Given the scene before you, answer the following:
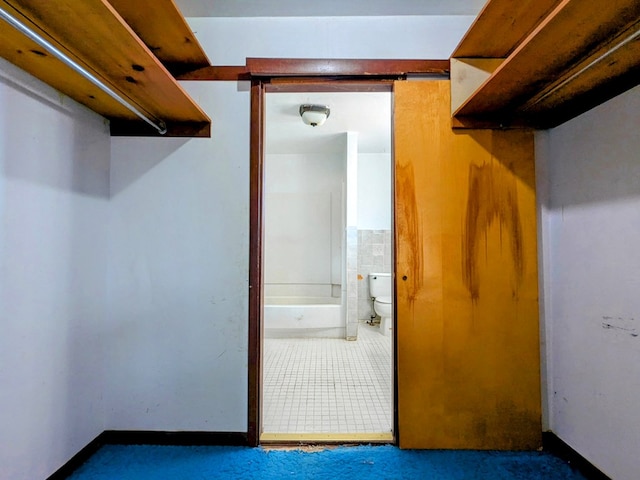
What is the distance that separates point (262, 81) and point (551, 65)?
1316 millimetres

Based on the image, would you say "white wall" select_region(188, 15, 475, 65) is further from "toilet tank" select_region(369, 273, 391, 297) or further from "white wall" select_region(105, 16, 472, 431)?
"toilet tank" select_region(369, 273, 391, 297)

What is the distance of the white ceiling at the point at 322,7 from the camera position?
156 centimetres

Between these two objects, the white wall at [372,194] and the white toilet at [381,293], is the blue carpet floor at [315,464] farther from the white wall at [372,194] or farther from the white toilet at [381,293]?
the white wall at [372,194]

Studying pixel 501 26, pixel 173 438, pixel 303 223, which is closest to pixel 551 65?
pixel 501 26

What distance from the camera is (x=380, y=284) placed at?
3.91 m

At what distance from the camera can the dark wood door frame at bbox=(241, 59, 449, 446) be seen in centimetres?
159

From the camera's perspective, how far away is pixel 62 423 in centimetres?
134

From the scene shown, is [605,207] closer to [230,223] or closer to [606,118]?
[606,118]

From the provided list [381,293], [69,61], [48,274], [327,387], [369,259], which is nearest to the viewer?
[69,61]

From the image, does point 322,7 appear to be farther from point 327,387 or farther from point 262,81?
point 327,387

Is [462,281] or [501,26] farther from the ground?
[501,26]

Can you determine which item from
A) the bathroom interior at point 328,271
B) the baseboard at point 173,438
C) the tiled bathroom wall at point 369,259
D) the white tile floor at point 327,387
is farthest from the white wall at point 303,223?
the baseboard at point 173,438

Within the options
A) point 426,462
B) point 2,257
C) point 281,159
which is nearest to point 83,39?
point 2,257

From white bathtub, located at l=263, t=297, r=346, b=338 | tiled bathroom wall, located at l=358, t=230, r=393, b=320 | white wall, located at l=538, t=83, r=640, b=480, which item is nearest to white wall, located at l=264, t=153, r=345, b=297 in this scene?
tiled bathroom wall, located at l=358, t=230, r=393, b=320
